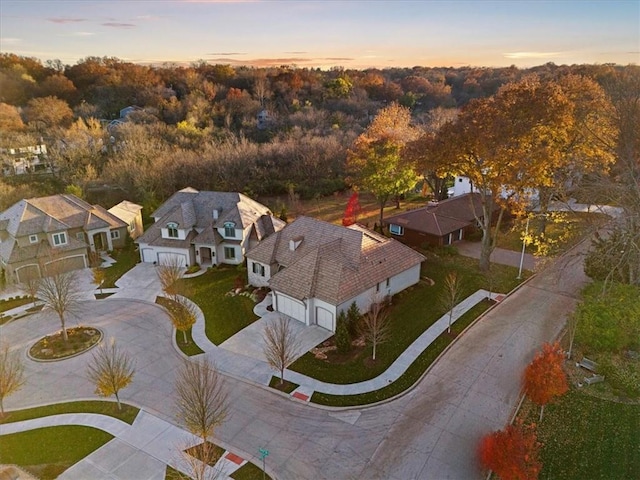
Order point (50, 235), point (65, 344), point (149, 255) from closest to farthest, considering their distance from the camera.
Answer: point (65, 344), point (50, 235), point (149, 255)

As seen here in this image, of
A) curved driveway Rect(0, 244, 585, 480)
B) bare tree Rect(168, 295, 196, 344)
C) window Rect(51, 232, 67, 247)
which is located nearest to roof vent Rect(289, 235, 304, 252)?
bare tree Rect(168, 295, 196, 344)

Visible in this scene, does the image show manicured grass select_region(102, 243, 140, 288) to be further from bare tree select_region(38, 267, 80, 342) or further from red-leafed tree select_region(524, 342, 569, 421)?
red-leafed tree select_region(524, 342, 569, 421)

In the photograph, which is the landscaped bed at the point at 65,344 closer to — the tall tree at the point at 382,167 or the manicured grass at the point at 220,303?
the manicured grass at the point at 220,303

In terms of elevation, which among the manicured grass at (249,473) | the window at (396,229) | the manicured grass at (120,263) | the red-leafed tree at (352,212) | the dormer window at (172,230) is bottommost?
the manicured grass at (249,473)

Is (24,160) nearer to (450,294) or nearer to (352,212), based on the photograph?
(352,212)

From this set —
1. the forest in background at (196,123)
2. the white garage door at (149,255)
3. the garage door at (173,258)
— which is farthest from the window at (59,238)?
the forest in background at (196,123)

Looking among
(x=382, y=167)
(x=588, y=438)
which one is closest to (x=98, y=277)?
(x=382, y=167)

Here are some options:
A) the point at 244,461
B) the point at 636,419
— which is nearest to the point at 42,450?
the point at 244,461
